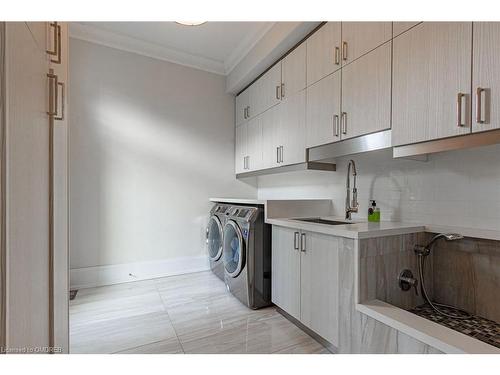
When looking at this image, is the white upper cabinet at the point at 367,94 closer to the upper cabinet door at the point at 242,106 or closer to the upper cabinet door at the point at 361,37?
the upper cabinet door at the point at 361,37

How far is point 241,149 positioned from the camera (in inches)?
133

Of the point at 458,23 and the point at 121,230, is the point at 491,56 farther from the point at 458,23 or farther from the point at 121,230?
the point at 121,230

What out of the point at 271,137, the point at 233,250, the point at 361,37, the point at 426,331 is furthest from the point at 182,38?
the point at 426,331

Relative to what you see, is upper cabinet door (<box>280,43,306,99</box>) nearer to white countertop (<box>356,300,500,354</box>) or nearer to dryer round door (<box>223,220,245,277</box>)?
dryer round door (<box>223,220,245,277</box>)

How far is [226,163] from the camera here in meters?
3.50

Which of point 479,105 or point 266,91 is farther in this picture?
point 266,91

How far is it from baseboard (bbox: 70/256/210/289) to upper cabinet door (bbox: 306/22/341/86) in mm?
2490

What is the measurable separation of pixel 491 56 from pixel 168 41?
289 cm

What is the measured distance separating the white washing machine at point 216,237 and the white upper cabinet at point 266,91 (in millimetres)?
1217

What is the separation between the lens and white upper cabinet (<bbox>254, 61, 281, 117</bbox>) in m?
2.62

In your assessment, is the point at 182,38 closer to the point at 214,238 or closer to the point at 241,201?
the point at 241,201

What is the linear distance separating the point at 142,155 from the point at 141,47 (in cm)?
125

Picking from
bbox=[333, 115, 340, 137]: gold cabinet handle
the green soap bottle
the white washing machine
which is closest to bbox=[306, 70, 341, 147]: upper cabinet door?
bbox=[333, 115, 340, 137]: gold cabinet handle
